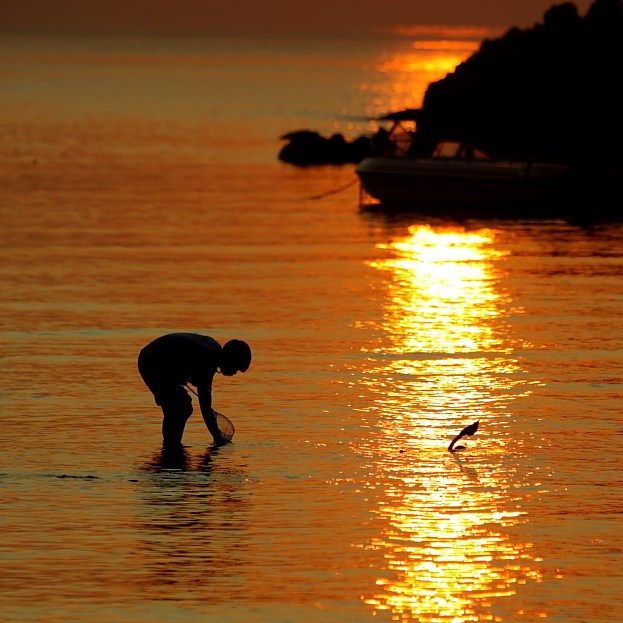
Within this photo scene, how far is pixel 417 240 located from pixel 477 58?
28.0m

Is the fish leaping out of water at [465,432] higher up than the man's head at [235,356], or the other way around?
the man's head at [235,356]

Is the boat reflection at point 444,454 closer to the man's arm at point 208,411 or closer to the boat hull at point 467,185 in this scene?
the man's arm at point 208,411

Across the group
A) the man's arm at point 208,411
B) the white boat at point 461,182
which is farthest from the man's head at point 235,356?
the white boat at point 461,182

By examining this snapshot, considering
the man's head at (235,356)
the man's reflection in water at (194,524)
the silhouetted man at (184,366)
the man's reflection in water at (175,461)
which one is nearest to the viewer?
the man's reflection in water at (194,524)

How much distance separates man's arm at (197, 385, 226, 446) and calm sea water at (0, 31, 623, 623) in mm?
199

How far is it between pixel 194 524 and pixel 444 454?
294 cm

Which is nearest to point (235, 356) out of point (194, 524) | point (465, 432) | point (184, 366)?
point (184, 366)

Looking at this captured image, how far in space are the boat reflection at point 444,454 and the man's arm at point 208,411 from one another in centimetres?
126

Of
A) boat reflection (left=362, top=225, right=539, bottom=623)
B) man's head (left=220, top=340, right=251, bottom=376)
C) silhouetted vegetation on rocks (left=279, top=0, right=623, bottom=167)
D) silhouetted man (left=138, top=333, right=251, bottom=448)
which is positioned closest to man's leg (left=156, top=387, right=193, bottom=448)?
silhouetted man (left=138, top=333, right=251, bottom=448)

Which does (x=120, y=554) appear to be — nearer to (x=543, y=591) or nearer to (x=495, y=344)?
(x=543, y=591)

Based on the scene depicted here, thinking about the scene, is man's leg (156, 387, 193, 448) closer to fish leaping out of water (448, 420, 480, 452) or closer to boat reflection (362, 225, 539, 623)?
boat reflection (362, 225, 539, 623)

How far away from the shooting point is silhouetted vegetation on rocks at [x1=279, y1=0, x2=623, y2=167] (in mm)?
55906

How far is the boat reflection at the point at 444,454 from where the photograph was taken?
10852mm

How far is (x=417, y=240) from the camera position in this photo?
35312 mm
